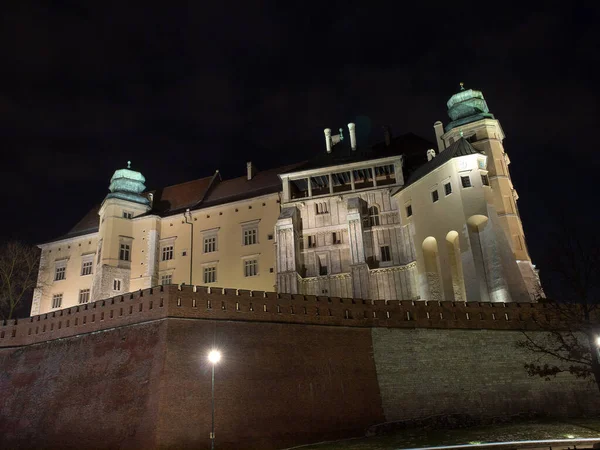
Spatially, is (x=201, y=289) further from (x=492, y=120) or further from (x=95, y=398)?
(x=492, y=120)

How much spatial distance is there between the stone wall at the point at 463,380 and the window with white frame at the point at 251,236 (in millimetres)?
20518

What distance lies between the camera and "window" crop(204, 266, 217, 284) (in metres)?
47.6

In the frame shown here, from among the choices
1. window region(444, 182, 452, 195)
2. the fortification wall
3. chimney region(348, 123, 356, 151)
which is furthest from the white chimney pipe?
the fortification wall

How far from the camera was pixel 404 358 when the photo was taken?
28266mm

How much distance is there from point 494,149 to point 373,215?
10676 millimetres

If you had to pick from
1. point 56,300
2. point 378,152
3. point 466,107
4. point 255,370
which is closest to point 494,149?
point 466,107

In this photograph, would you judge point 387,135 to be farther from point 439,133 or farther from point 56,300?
point 56,300

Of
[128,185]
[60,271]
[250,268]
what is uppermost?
[128,185]

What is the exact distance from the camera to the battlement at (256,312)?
25.7 metres

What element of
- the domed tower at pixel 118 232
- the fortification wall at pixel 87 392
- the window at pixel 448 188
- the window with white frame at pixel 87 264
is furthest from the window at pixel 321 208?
the fortification wall at pixel 87 392

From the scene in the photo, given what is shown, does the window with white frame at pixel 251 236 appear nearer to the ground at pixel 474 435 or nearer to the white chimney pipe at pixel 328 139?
the white chimney pipe at pixel 328 139

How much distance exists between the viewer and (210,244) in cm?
4891

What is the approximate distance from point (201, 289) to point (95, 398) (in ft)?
21.5

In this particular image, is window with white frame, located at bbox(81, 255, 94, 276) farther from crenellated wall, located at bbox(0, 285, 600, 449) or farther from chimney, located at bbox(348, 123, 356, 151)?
chimney, located at bbox(348, 123, 356, 151)
